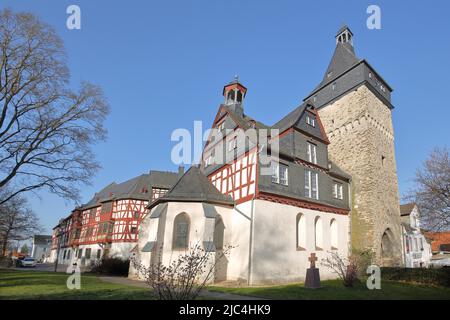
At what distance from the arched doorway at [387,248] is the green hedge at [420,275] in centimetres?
322

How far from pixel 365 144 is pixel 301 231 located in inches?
384

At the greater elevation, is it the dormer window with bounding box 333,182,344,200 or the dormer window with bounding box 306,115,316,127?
the dormer window with bounding box 306,115,316,127

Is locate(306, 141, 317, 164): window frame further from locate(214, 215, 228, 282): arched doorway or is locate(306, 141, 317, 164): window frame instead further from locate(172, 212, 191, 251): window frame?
locate(172, 212, 191, 251): window frame

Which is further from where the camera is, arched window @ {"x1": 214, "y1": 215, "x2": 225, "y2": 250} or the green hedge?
arched window @ {"x1": 214, "y1": 215, "x2": 225, "y2": 250}

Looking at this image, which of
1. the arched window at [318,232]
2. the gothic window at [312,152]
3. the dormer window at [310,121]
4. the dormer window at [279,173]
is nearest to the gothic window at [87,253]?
the arched window at [318,232]

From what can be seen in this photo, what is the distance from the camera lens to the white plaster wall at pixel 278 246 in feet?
55.1

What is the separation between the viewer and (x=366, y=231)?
21.8 m

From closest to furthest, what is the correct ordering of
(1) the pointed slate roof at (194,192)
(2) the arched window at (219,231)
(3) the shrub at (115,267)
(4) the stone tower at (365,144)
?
1. (1) the pointed slate roof at (194,192)
2. (2) the arched window at (219,231)
3. (4) the stone tower at (365,144)
4. (3) the shrub at (115,267)

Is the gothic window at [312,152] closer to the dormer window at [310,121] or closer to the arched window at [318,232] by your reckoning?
the dormer window at [310,121]

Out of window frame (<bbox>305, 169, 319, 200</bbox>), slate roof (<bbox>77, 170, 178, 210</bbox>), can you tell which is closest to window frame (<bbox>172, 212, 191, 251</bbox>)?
window frame (<bbox>305, 169, 319, 200</bbox>)

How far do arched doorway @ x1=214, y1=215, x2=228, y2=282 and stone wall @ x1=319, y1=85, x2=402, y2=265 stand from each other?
10711mm

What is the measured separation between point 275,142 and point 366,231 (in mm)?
9922

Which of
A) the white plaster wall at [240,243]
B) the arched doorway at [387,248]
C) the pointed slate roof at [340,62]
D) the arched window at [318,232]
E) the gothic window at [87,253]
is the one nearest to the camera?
the white plaster wall at [240,243]

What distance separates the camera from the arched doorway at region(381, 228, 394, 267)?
22656mm
